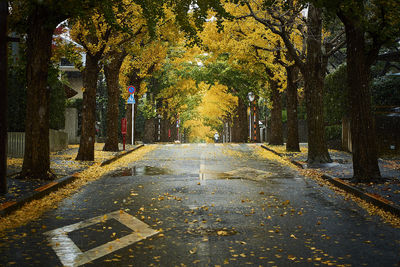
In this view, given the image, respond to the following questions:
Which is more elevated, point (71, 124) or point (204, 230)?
point (71, 124)

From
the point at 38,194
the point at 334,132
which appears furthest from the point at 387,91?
the point at 38,194

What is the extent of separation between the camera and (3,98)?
936 cm

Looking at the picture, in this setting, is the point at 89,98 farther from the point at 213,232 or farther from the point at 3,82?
the point at 213,232

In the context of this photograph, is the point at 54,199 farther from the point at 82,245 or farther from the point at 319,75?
the point at 319,75

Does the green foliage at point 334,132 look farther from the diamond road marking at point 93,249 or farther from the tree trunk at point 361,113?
the diamond road marking at point 93,249

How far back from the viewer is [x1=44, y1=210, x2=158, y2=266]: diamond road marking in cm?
555

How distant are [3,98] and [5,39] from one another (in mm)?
1147

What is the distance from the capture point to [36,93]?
1208 centimetres

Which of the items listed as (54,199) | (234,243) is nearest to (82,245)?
(234,243)

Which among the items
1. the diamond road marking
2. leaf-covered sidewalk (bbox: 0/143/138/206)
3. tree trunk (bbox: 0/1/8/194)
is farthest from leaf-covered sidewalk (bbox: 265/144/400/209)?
tree trunk (bbox: 0/1/8/194)

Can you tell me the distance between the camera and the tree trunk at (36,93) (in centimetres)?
1199

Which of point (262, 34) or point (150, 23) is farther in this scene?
point (262, 34)

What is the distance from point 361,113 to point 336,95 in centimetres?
1336

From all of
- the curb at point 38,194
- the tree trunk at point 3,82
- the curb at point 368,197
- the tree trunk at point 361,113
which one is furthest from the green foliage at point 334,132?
the tree trunk at point 3,82
